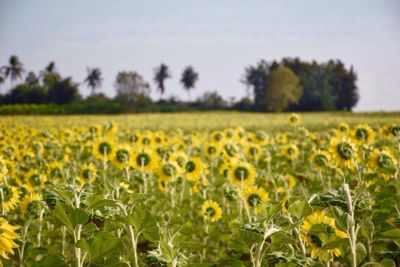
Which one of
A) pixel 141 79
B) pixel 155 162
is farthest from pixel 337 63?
pixel 155 162

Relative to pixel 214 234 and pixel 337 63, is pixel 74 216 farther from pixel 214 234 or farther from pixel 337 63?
pixel 337 63

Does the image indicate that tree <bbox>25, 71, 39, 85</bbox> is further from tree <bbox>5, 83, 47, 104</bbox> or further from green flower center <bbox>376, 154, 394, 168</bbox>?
green flower center <bbox>376, 154, 394, 168</bbox>

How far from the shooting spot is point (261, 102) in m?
56.6

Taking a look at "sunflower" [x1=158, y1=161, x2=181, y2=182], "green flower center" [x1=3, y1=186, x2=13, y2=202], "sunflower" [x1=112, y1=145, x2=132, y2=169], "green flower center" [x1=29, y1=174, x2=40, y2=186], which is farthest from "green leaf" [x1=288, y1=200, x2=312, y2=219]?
"green flower center" [x1=29, y1=174, x2=40, y2=186]

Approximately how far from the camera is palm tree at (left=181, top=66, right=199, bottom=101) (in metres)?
85.4

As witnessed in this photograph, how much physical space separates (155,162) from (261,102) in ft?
176

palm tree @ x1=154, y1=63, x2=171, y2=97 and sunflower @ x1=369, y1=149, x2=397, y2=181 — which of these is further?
palm tree @ x1=154, y1=63, x2=171, y2=97

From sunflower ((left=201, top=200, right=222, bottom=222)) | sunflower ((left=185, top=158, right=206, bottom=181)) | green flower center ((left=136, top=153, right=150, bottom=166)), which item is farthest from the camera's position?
sunflower ((left=185, top=158, right=206, bottom=181))

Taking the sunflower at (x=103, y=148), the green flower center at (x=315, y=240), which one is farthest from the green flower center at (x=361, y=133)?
the green flower center at (x=315, y=240)

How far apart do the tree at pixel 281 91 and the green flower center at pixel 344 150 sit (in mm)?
50884

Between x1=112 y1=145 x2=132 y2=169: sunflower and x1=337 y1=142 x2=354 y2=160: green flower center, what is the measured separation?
6.08 feet

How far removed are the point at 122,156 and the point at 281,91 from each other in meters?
50.5

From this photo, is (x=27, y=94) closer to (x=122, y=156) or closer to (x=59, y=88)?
(x=59, y=88)

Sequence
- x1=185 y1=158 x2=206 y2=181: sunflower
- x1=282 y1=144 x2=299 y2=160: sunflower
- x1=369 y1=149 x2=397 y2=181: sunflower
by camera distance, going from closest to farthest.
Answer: x1=369 y1=149 x2=397 y2=181: sunflower
x1=185 y1=158 x2=206 y2=181: sunflower
x1=282 y1=144 x2=299 y2=160: sunflower
